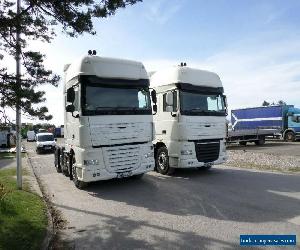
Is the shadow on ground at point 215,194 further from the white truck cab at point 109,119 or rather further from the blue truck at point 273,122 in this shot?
the blue truck at point 273,122

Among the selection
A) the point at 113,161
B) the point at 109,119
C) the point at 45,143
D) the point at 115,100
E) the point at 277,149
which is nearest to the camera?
the point at 109,119

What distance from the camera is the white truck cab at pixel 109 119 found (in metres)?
10.7

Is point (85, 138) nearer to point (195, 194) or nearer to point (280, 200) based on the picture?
point (195, 194)

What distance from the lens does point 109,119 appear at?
35.6ft

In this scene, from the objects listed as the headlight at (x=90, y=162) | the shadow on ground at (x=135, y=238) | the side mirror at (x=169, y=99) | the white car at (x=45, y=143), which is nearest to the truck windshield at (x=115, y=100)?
the headlight at (x=90, y=162)

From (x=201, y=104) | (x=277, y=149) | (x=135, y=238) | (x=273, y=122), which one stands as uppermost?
(x=201, y=104)

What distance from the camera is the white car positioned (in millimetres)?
33344

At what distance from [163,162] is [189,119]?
A: 7.09 ft

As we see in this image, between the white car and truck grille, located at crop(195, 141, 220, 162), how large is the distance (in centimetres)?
2176

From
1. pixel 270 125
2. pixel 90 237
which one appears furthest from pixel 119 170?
pixel 270 125

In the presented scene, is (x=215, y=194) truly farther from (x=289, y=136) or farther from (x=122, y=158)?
(x=289, y=136)

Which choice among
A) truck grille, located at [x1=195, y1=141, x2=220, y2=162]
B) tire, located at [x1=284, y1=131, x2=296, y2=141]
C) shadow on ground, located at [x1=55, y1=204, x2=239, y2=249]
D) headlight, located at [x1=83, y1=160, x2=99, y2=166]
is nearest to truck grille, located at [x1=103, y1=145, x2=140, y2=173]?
headlight, located at [x1=83, y1=160, x2=99, y2=166]

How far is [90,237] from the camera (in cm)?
679

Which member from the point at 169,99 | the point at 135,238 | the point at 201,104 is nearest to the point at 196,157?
the point at 201,104
